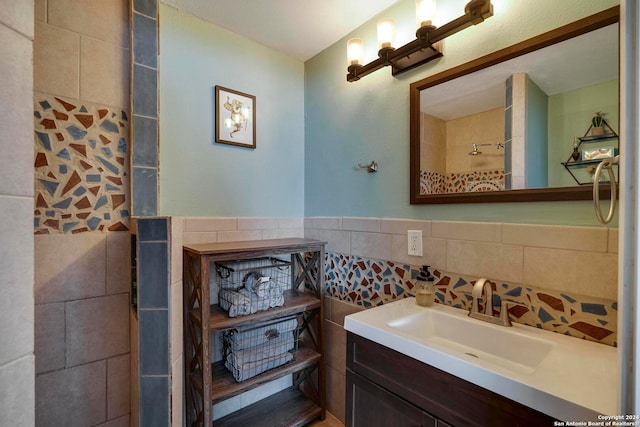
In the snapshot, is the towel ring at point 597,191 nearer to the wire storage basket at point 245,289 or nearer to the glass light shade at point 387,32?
the glass light shade at point 387,32

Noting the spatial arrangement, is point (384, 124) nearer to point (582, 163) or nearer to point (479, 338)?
point (582, 163)

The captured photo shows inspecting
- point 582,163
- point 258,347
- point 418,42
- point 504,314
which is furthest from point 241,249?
point 582,163

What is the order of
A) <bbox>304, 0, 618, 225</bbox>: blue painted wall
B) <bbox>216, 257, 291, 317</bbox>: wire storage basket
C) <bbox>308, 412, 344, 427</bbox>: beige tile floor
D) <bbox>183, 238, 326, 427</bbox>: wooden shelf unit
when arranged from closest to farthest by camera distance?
1. <bbox>304, 0, 618, 225</bbox>: blue painted wall
2. <bbox>183, 238, 326, 427</bbox>: wooden shelf unit
3. <bbox>216, 257, 291, 317</bbox>: wire storage basket
4. <bbox>308, 412, 344, 427</bbox>: beige tile floor

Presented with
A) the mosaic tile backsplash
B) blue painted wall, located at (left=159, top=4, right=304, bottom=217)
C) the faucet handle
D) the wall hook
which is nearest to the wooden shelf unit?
the mosaic tile backsplash

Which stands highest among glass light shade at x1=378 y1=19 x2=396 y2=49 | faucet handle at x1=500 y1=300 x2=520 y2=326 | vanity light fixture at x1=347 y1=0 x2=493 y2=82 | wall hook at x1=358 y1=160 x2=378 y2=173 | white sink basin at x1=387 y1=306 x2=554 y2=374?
glass light shade at x1=378 y1=19 x2=396 y2=49

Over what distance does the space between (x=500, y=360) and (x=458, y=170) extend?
74cm

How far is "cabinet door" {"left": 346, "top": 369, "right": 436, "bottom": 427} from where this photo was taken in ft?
2.98

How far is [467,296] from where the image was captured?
120 centimetres

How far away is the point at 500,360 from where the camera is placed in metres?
0.99

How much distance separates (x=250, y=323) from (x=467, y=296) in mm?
1032

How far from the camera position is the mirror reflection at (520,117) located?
909 mm

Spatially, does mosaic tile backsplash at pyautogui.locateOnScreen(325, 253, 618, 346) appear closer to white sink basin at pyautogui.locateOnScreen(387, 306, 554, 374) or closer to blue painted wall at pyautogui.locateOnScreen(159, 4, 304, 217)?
white sink basin at pyautogui.locateOnScreen(387, 306, 554, 374)

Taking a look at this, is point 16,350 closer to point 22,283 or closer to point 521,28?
point 22,283

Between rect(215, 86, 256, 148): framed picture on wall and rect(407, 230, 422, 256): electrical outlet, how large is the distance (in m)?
1.10
